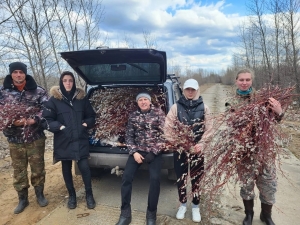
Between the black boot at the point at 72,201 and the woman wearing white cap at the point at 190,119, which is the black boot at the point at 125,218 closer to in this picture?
the woman wearing white cap at the point at 190,119

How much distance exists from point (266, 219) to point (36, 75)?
306 inches

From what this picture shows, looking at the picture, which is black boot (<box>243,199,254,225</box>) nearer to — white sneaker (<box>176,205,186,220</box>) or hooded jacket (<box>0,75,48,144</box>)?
white sneaker (<box>176,205,186,220</box>)

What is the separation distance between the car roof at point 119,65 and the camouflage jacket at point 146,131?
87 centimetres

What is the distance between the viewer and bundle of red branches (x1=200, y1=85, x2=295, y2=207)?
7.50 ft

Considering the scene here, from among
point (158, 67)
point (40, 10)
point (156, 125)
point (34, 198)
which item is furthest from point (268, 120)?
point (40, 10)

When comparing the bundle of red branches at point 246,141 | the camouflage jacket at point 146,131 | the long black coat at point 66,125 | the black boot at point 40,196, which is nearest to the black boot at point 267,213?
the bundle of red branches at point 246,141

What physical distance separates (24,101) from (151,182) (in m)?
2.17

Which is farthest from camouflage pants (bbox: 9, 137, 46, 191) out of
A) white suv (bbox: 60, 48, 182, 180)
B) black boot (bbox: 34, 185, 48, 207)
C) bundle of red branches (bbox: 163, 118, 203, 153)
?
bundle of red branches (bbox: 163, 118, 203, 153)

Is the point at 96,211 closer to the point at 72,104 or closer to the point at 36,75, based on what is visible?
the point at 72,104

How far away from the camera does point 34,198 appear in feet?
12.8

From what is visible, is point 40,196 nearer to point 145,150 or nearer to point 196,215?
point 145,150

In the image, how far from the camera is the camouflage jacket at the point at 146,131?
3229mm

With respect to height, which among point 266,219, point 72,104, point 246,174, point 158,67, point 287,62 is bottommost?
point 266,219

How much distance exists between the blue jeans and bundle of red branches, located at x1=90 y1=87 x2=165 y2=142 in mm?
843
